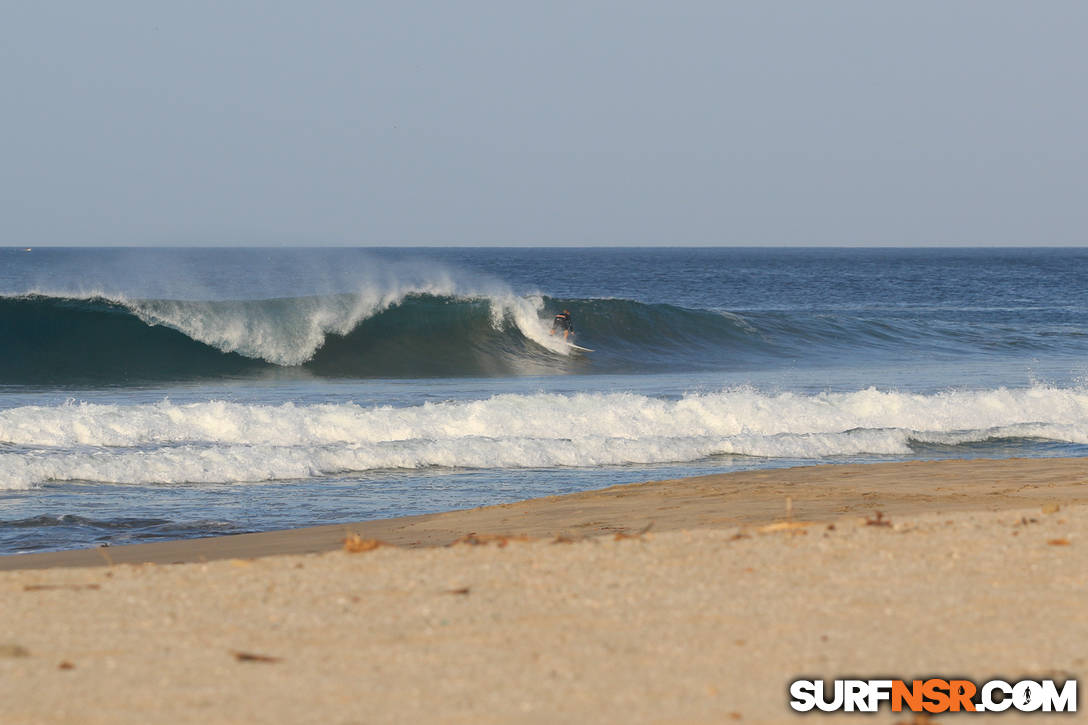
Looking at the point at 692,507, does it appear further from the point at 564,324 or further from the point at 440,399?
the point at 564,324

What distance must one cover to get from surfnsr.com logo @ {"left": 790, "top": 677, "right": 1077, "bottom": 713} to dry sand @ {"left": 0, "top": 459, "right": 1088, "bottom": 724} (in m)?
0.07

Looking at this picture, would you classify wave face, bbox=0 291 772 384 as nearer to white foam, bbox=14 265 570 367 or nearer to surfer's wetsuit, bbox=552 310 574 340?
white foam, bbox=14 265 570 367

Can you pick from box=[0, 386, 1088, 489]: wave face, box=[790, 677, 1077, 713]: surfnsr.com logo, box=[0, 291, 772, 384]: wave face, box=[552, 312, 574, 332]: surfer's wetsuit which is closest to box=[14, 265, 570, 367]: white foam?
box=[0, 291, 772, 384]: wave face

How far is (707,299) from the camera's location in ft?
160

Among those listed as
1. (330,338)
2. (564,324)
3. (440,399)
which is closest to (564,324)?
(564,324)

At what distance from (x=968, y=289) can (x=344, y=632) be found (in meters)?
55.4

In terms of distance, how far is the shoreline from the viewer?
267 inches

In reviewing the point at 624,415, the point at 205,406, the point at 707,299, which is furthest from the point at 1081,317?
the point at 205,406

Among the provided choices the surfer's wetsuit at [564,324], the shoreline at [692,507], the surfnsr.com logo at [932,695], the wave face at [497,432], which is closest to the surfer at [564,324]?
the surfer's wetsuit at [564,324]

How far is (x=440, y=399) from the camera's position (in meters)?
15.4

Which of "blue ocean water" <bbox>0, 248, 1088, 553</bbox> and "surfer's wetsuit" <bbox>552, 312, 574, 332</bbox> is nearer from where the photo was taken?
"blue ocean water" <bbox>0, 248, 1088, 553</bbox>

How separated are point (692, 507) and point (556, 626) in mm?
4370

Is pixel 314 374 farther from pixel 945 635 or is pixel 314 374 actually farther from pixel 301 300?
pixel 945 635

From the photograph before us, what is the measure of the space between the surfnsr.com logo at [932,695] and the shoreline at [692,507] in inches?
109
